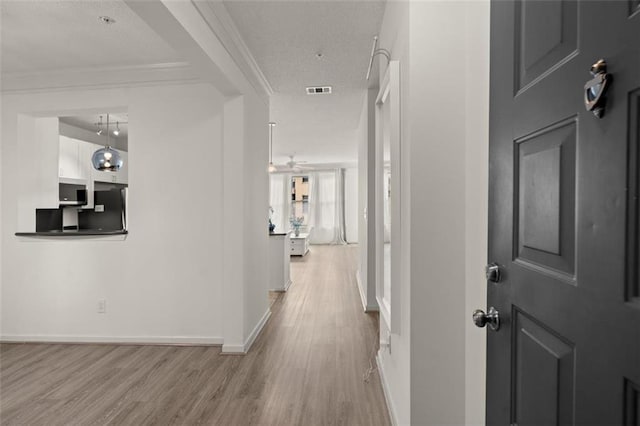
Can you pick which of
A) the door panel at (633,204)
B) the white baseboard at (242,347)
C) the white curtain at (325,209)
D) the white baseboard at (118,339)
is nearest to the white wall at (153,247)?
the white baseboard at (118,339)

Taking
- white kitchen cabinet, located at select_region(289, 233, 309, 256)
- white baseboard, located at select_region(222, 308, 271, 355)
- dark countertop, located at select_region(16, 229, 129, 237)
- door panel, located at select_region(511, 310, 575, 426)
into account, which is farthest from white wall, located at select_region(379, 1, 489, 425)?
white kitchen cabinet, located at select_region(289, 233, 309, 256)

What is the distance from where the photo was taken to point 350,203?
1166 centimetres

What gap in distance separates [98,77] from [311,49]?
2035 mm

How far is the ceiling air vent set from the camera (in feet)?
13.1

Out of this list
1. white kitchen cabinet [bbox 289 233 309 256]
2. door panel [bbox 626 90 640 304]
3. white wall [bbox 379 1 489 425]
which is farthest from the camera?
white kitchen cabinet [bbox 289 233 309 256]

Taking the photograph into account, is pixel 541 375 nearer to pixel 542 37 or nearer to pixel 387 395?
pixel 542 37

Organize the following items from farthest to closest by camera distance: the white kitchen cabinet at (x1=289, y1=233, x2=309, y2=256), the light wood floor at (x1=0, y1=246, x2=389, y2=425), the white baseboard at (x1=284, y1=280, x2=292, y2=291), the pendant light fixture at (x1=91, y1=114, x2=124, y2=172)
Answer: the white kitchen cabinet at (x1=289, y1=233, x2=309, y2=256) → the white baseboard at (x1=284, y1=280, x2=292, y2=291) → the pendant light fixture at (x1=91, y1=114, x2=124, y2=172) → the light wood floor at (x1=0, y1=246, x2=389, y2=425)

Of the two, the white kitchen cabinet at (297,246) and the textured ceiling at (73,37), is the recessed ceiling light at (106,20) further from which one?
the white kitchen cabinet at (297,246)

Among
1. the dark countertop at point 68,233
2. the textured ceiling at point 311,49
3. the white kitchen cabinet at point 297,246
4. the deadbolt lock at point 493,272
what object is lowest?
the white kitchen cabinet at point 297,246

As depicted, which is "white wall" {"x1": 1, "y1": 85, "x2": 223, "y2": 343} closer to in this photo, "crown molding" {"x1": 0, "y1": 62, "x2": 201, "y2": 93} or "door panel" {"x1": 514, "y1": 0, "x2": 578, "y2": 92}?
"crown molding" {"x1": 0, "y1": 62, "x2": 201, "y2": 93}

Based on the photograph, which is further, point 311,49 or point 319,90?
point 319,90

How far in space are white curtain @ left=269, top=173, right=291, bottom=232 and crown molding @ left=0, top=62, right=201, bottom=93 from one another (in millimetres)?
8473

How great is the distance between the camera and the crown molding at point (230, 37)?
7.54 ft

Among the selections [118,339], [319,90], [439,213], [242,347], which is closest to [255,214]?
[242,347]
